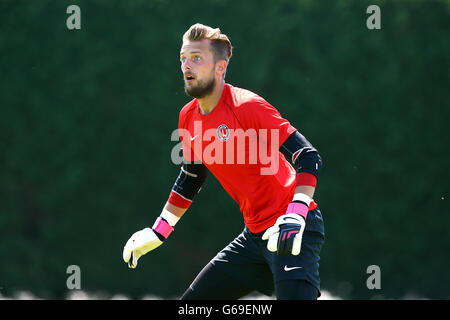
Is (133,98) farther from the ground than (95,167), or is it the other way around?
(133,98)

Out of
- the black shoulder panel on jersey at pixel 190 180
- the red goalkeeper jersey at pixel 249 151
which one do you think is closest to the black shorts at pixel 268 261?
the red goalkeeper jersey at pixel 249 151

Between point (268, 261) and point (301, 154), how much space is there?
0.63 meters

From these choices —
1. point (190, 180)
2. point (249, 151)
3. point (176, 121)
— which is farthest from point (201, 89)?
point (176, 121)

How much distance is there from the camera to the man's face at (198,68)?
386cm

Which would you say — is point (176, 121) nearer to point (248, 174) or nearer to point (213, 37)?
point (213, 37)

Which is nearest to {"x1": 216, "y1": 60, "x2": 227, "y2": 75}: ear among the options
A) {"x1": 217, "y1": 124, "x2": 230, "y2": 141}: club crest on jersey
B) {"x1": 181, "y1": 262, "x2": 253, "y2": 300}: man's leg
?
{"x1": 217, "y1": 124, "x2": 230, "y2": 141}: club crest on jersey

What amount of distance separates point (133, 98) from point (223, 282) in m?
2.75

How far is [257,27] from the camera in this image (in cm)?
616

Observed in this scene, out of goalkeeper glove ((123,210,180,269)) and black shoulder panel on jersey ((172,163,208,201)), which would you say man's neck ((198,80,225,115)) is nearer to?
black shoulder panel on jersey ((172,163,208,201))

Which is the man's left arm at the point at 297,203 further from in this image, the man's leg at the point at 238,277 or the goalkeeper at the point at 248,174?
the man's leg at the point at 238,277

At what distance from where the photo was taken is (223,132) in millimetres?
3783

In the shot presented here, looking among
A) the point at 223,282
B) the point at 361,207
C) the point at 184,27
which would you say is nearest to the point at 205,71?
the point at 223,282

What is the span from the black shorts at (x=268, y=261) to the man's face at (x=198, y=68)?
0.86 meters

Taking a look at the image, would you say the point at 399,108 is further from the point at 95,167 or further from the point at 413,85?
the point at 95,167
